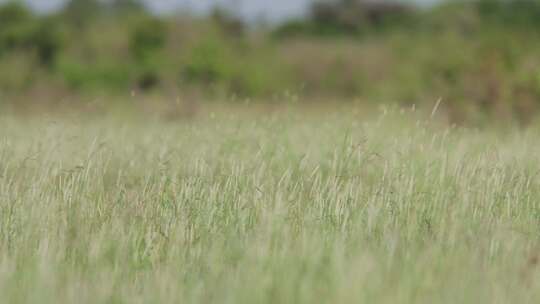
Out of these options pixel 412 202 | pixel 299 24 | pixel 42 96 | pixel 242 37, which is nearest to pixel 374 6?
pixel 299 24

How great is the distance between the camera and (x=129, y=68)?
20359 millimetres

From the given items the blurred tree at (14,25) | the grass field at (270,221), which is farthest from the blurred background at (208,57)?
the grass field at (270,221)

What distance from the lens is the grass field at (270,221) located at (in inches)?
105

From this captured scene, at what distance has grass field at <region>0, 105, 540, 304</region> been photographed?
2662mm

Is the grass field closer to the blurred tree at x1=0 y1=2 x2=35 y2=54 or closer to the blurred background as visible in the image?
the blurred background

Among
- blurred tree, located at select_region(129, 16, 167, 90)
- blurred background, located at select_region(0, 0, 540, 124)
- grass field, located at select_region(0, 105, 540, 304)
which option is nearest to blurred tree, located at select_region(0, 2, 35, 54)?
blurred background, located at select_region(0, 0, 540, 124)

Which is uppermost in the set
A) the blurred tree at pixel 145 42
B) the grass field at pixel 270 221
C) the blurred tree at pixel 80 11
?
Answer: the blurred tree at pixel 80 11

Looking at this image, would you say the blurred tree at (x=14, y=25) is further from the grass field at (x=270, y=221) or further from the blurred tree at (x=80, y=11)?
the grass field at (x=270, y=221)

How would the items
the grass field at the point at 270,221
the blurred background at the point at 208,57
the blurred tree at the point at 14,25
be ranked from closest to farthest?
the grass field at the point at 270,221 < the blurred background at the point at 208,57 < the blurred tree at the point at 14,25

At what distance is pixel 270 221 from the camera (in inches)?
123

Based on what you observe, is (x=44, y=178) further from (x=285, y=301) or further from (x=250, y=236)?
(x=285, y=301)

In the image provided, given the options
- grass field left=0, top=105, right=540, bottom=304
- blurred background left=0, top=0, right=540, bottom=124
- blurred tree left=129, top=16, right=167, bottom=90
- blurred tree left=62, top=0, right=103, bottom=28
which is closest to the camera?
grass field left=0, top=105, right=540, bottom=304

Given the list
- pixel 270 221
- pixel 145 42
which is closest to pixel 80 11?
pixel 145 42

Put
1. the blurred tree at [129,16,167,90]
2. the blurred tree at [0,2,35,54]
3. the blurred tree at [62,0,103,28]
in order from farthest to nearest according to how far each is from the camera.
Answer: the blurred tree at [62,0,103,28]
the blurred tree at [0,2,35,54]
the blurred tree at [129,16,167,90]
